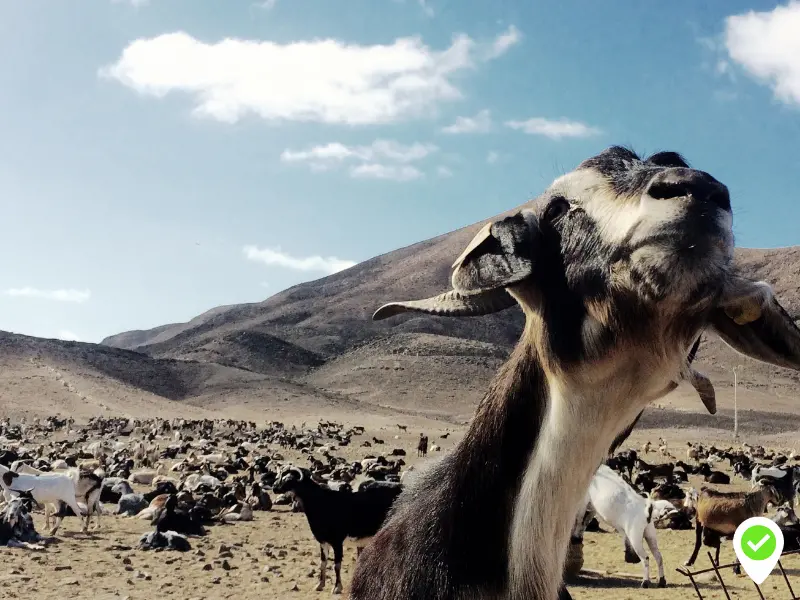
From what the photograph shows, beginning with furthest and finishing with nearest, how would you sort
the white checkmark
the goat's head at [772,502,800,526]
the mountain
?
1. the mountain
2. the goat's head at [772,502,800,526]
3. the white checkmark

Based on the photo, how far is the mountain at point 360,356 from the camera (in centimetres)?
7738

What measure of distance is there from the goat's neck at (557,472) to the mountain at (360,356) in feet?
195

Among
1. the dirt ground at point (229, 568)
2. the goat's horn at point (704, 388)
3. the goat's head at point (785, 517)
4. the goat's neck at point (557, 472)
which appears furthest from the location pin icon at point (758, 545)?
the goat's head at point (785, 517)

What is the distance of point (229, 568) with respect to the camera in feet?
41.8

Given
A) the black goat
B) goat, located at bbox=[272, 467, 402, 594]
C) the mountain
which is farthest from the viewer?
the mountain

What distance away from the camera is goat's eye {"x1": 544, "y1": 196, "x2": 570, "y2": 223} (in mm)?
2314

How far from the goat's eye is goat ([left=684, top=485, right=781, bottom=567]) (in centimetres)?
1184

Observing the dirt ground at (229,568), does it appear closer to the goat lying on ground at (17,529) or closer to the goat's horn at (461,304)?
the goat lying on ground at (17,529)

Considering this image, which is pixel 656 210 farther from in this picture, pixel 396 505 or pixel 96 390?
pixel 96 390

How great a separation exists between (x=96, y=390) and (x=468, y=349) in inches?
1670

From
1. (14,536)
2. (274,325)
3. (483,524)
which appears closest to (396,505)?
(483,524)

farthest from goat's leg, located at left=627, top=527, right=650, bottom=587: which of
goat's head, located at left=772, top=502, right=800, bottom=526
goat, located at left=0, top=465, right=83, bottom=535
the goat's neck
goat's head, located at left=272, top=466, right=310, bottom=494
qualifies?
the goat's neck

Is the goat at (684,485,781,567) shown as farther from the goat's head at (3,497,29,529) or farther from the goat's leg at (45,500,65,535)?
the goat's head at (3,497,29,529)

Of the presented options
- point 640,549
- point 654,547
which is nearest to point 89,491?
point 640,549
